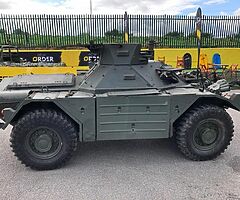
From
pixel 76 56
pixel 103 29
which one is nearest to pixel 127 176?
pixel 76 56

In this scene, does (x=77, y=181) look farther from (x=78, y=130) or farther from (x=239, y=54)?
(x=239, y=54)

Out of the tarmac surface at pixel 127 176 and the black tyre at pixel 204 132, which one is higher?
the black tyre at pixel 204 132

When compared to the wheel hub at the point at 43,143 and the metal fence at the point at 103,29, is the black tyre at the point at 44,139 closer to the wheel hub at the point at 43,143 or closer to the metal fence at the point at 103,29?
the wheel hub at the point at 43,143

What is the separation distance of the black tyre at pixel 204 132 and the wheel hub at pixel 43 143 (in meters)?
1.82

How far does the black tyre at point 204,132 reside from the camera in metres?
4.51

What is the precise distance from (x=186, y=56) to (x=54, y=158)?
9.43 m

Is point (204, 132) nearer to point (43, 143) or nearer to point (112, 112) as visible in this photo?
point (112, 112)

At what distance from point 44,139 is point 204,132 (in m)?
2.28

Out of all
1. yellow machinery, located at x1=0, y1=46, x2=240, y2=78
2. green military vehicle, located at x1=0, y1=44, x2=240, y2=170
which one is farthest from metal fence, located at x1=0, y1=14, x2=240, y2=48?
green military vehicle, located at x1=0, y1=44, x2=240, y2=170

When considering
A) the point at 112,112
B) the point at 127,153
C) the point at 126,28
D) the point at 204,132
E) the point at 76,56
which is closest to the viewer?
the point at 112,112

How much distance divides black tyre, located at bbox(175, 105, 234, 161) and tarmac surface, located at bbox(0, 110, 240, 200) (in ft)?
0.51

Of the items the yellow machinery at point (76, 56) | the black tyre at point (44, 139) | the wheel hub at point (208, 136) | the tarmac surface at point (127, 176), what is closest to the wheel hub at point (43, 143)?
the black tyre at point (44, 139)

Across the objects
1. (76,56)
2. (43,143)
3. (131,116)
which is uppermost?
(76,56)

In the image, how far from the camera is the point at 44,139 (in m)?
4.37
